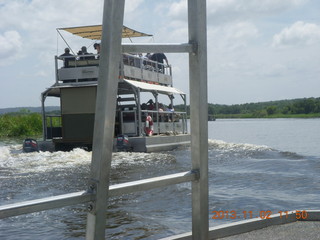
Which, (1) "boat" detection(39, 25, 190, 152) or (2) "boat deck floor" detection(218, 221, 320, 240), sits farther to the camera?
(1) "boat" detection(39, 25, 190, 152)

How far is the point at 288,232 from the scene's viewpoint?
10.5ft

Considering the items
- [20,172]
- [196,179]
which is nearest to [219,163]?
[20,172]

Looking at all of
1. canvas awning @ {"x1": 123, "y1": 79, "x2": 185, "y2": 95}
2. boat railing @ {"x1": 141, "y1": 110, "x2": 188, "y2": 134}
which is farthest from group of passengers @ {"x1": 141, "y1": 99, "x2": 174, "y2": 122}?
canvas awning @ {"x1": 123, "y1": 79, "x2": 185, "y2": 95}

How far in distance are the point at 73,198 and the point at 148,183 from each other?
0.41 metres

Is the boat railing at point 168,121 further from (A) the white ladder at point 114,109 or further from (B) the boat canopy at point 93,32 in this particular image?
(A) the white ladder at point 114,109

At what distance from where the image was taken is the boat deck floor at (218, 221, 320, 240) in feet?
10.0

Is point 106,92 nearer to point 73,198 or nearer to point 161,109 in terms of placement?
point 73,198

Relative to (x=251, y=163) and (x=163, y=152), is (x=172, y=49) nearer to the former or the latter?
(x=251, y=163)

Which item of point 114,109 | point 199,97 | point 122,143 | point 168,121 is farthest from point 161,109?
point 114,109

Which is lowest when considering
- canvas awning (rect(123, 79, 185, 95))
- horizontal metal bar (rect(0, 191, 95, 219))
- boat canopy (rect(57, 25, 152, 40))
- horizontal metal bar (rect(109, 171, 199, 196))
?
horizontal metal bar (rect(0, 191, 95, 219))

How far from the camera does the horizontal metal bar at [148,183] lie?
218cm

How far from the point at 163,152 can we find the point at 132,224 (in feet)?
37.1

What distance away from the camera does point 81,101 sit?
1697cm

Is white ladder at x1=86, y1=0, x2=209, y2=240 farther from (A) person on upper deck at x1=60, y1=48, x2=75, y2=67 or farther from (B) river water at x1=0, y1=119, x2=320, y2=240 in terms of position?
(A) person on upper deck at x1=60, y1=48, x2=75, y2=67
